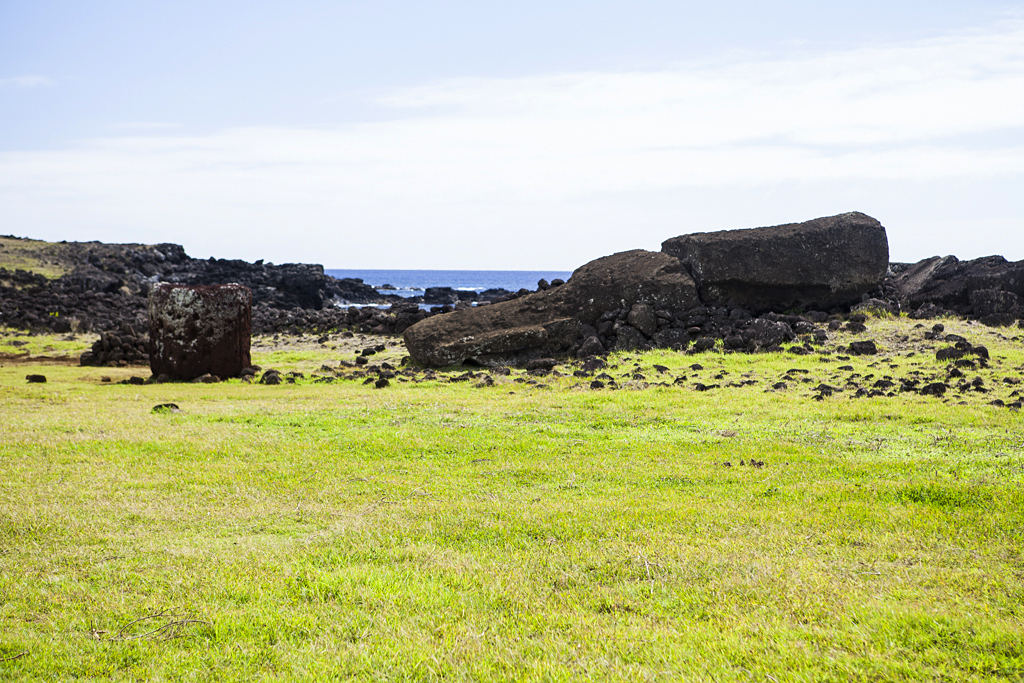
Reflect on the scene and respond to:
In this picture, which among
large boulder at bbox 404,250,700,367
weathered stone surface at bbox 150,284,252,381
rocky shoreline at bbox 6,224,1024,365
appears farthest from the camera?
large boulder at bbox 404,250,700,367

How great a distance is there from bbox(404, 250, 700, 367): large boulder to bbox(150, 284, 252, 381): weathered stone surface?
4.73 metres

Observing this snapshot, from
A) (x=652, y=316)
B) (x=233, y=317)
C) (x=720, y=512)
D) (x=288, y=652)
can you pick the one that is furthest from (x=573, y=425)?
(x=233, y=317)

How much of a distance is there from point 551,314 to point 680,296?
12.3 feet

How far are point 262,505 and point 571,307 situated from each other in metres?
15.0

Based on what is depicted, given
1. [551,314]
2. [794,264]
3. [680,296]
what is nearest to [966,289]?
[794,264]

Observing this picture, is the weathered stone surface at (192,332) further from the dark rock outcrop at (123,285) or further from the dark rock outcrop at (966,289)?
the dark rock outcrop at (966,289)

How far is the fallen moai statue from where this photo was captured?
67.7 feet

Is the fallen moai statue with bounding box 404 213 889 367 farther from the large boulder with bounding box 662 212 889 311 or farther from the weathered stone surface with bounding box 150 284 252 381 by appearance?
the weathered stone surface with bounding box 150 284 252 381

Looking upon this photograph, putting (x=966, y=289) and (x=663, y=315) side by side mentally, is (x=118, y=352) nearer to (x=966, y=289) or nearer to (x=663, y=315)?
(x=663, y=315)

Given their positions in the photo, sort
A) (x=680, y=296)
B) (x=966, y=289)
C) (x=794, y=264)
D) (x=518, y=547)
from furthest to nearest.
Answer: (x=966, y=289)
(x=794, y=264)
(x=680, y=296)
(x=518, y=547)

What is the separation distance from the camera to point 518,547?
20.9ft

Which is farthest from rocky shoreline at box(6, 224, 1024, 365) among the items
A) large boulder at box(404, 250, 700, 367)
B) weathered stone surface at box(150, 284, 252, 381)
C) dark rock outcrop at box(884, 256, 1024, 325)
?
weathered stone surface at box(150, 284, 252, 381)

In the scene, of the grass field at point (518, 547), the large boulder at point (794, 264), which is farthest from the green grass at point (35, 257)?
the grass field at point (518, 547)

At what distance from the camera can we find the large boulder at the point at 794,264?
22.0 meters
